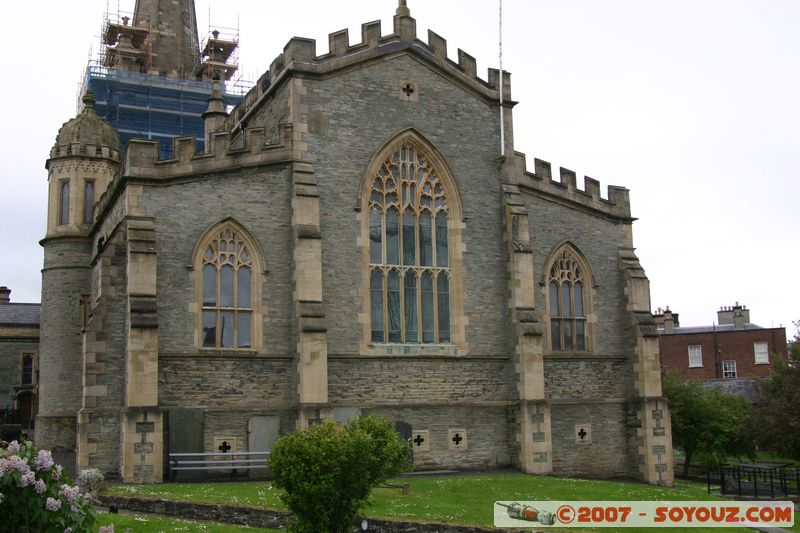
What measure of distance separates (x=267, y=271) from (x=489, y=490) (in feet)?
29.1

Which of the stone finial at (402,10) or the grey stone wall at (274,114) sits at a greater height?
the stone finial at (402,10)

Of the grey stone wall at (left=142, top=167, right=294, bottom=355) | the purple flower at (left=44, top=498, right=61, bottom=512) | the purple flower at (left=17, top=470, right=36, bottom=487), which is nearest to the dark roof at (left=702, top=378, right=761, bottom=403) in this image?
the grey stone wall at (left=142, top=167, right=294, bottom=355)

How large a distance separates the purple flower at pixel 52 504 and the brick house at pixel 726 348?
168ft

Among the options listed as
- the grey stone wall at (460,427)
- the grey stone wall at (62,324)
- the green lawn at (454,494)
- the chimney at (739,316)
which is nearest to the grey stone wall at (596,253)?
the grey stone wall at (460,427)

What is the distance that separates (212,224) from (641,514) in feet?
45.7

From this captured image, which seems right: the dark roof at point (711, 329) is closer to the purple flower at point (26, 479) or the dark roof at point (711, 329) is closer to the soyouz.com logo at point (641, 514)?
the soyouz.com logo at point (641, 514)

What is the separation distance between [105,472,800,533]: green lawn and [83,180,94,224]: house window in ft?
44.6

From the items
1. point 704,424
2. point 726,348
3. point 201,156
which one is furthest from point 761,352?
point 201,156

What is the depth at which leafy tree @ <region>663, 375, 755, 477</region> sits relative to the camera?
121 ft

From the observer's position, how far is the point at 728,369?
57.7 meters

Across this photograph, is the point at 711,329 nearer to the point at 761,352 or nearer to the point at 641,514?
the point at 761,352

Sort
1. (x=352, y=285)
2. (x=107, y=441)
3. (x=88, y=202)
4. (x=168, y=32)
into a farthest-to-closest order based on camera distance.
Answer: (x=168, y=32) < (x=88, y=202) < (x=352, y=285) < (x=107, y=441)

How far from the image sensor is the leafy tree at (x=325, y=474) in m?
15.3

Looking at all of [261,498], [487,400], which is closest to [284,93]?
[487,400]
